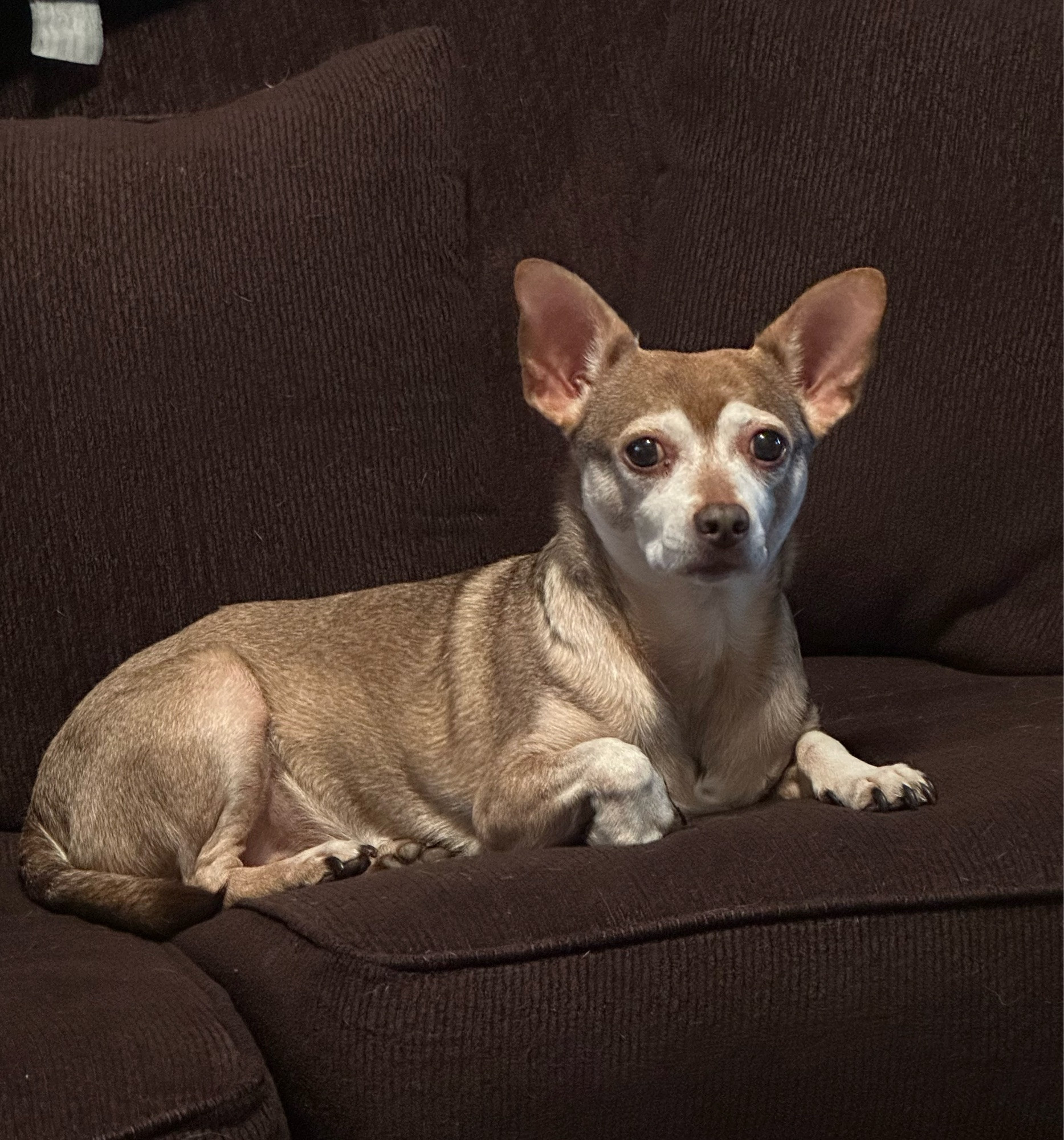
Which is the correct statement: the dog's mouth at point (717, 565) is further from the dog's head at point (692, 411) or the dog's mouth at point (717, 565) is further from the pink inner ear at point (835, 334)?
the pink inner ear at point (835, 334)

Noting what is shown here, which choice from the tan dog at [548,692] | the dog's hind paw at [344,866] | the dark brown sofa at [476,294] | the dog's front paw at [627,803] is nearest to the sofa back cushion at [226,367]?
the dark brown sofa at [476,294]

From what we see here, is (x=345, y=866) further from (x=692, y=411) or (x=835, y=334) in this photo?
(x=835, y=334)

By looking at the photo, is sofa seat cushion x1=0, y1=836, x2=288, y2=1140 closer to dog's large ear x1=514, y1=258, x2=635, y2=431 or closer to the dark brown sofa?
the dark brown sofa

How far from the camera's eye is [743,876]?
177 cm

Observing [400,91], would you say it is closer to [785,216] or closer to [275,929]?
[785,216]

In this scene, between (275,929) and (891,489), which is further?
(891,489)

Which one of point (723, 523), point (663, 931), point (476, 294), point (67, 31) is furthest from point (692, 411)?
point (67, 31)

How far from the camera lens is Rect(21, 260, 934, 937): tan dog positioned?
2059mm

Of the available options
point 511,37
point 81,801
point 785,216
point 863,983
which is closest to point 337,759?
point 81,801

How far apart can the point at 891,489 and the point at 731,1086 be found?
1223 millimetres

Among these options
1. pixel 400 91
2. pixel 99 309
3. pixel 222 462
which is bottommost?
pixel 222 462

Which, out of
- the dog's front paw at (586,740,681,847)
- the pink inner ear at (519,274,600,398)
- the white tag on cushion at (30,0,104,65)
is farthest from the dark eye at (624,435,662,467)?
the white tag on cushion at (30,0,104,65)

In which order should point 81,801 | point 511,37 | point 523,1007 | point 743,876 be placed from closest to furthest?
point 523,1007, point 743,876, point 81,801, point 511,37

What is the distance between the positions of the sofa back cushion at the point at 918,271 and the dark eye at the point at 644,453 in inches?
24.1
